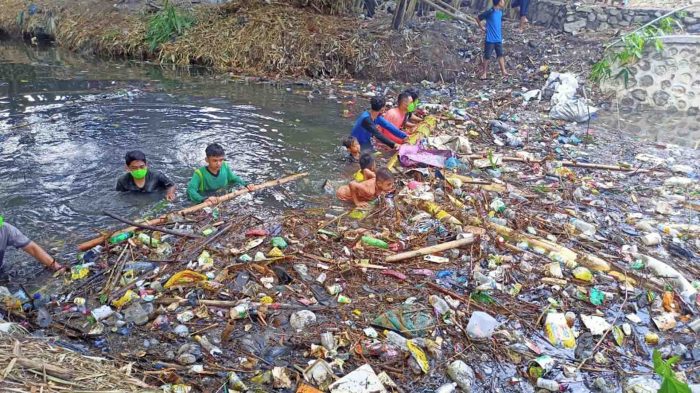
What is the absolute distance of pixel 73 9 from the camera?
1390 centimetres

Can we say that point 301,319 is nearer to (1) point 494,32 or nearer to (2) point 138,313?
(2) point 138,313

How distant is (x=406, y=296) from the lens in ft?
12.0

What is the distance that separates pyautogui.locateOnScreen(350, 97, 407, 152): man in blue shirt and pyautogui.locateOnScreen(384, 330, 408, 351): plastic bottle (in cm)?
388

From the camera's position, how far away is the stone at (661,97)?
9.11 m

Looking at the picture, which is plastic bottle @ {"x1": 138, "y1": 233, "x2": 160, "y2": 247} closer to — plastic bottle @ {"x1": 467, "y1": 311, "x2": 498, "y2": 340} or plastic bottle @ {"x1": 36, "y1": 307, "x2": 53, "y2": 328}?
plastic bottle @ {"x1": 36, "y1": 307, "x2": 53, "y2": 328}

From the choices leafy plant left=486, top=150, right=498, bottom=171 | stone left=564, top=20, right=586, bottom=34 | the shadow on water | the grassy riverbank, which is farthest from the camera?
stone left=564, top=20, right=586, bottom=34

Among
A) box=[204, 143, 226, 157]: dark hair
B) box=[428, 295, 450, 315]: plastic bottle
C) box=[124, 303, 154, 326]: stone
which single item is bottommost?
box=[124, 303, 154, 326]: stone

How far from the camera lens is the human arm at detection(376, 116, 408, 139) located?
697cm

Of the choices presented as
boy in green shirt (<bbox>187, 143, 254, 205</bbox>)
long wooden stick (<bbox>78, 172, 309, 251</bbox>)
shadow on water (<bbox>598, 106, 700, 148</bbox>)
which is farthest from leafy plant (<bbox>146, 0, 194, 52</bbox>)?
shadow on water (<bbox>598, 106, 700, 148</bbox>)

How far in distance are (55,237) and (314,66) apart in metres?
7.49

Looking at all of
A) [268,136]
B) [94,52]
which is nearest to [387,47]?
[268,136]

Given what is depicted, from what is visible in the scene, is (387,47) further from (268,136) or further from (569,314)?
(569,314)

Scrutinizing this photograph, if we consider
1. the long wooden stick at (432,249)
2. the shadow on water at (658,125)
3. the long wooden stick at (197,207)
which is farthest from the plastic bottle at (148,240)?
the shadow on water at (658,125)

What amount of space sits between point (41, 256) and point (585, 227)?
4.76 m
